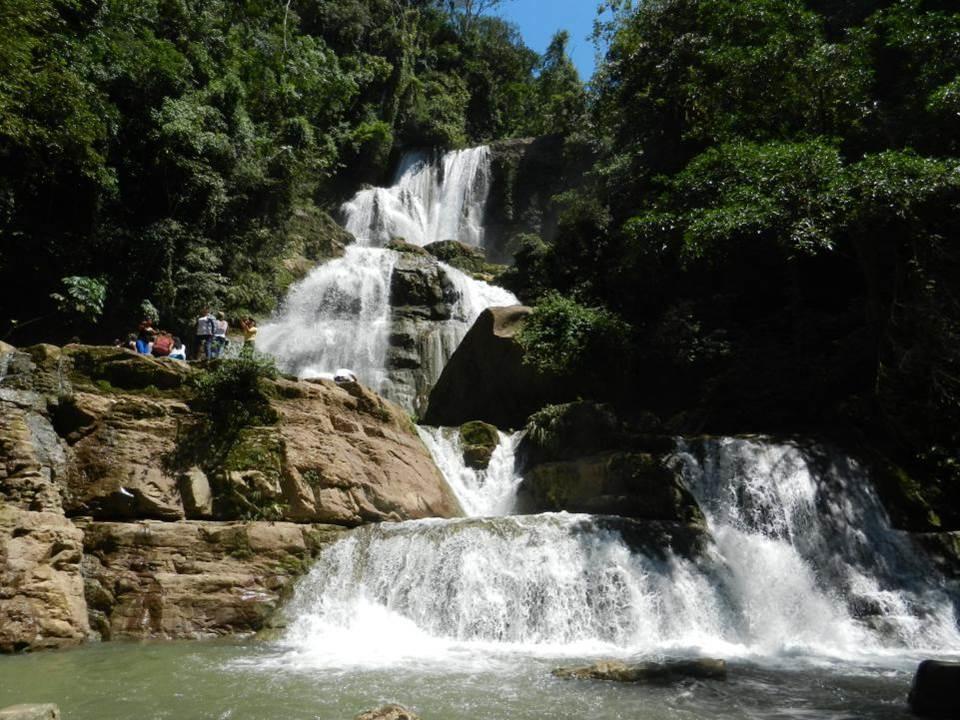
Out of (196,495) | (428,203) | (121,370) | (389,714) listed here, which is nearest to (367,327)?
(121,370)

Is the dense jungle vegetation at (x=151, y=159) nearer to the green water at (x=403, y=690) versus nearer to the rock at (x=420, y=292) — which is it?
the rock at (x=420, y=292)

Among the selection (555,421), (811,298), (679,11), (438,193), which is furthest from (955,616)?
(438,193)

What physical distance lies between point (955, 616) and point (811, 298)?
898 cm

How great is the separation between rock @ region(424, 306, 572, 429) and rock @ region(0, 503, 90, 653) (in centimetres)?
945

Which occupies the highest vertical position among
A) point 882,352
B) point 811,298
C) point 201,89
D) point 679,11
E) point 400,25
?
point 400,25

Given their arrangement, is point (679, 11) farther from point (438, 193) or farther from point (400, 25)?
point (400, 25)

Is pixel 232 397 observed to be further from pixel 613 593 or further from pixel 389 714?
pixel 389 714

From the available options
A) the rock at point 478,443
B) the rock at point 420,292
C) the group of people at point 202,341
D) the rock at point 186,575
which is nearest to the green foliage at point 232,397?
the rock at point 186,575

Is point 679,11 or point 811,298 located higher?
point 679,11

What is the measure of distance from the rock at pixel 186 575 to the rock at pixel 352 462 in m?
0.97

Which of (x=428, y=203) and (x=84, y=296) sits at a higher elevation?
(x=428, y=203)

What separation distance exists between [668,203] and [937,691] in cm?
1082

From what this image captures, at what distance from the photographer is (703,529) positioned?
1084cm

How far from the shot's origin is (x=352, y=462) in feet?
36.7
